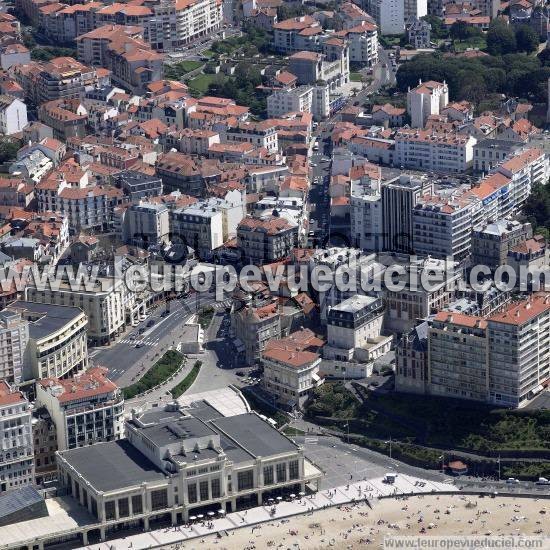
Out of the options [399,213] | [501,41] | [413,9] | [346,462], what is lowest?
[346,462]

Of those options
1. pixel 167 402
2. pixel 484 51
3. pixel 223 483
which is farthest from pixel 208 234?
pixel 484 51

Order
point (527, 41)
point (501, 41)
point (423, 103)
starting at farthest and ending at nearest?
point (527, 41) < point (501, 41) < point (423, 103)

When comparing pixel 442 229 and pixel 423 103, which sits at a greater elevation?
pixel 423 103

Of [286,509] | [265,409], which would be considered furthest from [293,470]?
[265,409]

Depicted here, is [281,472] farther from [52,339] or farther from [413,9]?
[413,9]

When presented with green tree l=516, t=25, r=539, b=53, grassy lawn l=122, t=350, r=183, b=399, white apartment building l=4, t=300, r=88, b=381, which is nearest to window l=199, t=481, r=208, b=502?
grassy lawn l=122, t=350, r=183, b=399

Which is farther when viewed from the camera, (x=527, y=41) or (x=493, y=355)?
(x=527, y=41)

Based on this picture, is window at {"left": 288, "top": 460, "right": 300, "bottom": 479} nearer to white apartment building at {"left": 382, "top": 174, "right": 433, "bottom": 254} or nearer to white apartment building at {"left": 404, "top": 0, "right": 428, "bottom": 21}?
white apartment building at {"left": 382, "top": 174, "right": 433, "bottom": 254}

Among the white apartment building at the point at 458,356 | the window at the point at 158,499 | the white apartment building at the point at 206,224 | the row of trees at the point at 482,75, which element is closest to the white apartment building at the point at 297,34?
the row of trees at the point at 482,75
